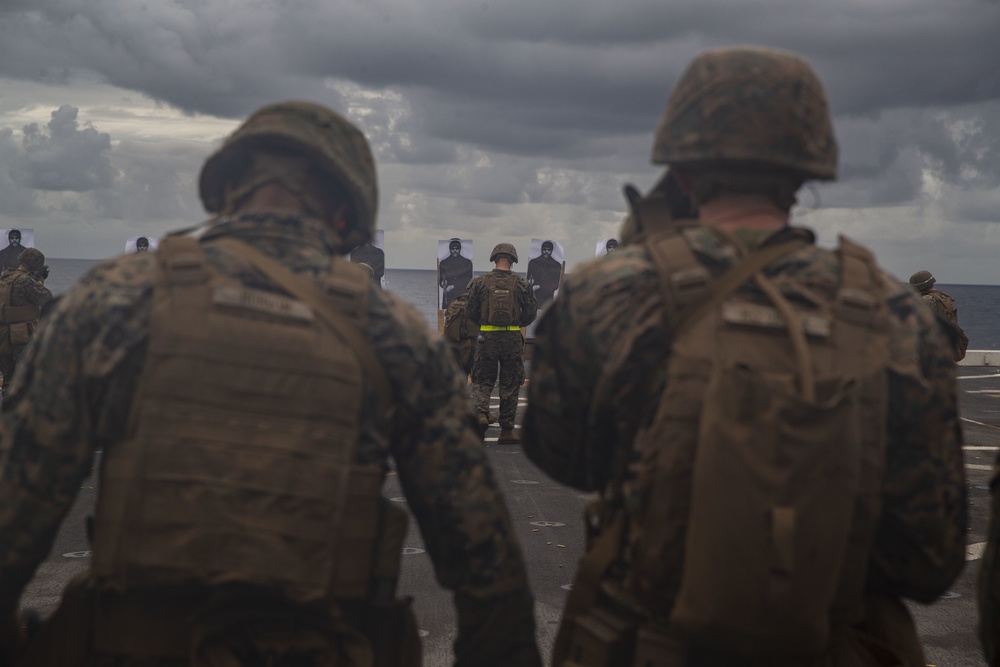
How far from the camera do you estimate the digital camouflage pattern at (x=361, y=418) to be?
235 cm

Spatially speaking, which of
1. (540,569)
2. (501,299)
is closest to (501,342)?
(501,299)

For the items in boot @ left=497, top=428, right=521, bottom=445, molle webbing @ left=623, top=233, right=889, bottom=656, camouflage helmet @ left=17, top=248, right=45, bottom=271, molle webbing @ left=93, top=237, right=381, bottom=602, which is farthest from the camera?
camouflage helmet @ left=17, top=248, right=45, bottom=271

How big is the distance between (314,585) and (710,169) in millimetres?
1336

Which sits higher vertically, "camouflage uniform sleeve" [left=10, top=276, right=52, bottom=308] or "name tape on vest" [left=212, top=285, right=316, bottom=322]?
"name tape on vest" [left=212, top=285, right=316, bottom=322]

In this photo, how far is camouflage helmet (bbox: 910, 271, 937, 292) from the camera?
1489 cm

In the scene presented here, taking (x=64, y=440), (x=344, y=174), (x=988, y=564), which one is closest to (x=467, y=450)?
(x=344, y=174)

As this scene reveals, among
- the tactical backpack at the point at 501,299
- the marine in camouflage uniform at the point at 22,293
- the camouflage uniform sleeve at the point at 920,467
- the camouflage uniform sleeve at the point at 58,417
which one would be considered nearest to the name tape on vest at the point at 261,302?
the camouflage uniform sleeve at the point at 58,417

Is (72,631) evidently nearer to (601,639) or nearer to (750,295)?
(601,639)

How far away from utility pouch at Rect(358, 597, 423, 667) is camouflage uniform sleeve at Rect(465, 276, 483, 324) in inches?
422

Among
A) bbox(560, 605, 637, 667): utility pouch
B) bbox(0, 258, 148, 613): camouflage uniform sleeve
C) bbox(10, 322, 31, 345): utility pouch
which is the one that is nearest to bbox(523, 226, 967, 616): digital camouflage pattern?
bbox(560, 605, 637, 667): utility pouch

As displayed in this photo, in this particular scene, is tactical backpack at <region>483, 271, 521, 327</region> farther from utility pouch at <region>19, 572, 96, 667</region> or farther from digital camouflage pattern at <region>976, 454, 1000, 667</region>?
utility pouch at <region>19, 572, 96, 667</region>

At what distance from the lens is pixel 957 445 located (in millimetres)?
2574

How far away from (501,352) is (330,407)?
35.9 ft

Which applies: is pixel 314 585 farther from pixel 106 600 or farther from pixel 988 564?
pixel 988 564
